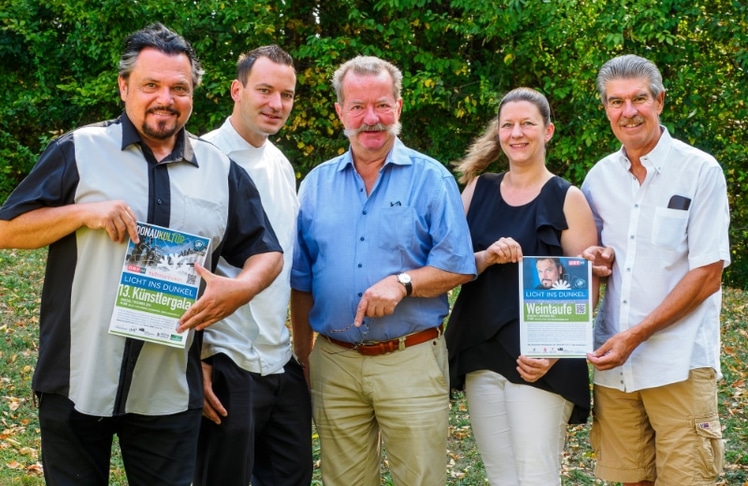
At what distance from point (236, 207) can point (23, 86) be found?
15.2 meters

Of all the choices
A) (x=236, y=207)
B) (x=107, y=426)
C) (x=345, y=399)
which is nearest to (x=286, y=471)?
(x=345, y=399)

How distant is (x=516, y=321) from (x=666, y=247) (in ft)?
2.49

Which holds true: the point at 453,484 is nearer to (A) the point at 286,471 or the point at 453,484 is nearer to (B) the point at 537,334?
(A) the point at 286,471

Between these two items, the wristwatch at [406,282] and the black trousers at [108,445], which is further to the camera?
A: the wristwatch at [406,282]

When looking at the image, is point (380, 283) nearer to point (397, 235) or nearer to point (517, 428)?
point (397, 235)

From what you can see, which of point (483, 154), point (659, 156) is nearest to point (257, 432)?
point (483, 154)

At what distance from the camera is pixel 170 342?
3172 mm

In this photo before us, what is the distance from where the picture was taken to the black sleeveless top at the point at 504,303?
3912 mm

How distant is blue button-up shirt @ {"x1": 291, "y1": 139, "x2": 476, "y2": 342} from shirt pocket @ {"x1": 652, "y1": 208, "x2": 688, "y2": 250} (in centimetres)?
86

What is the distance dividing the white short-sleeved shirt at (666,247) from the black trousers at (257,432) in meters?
1.55

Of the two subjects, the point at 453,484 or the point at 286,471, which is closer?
the point at 286,471

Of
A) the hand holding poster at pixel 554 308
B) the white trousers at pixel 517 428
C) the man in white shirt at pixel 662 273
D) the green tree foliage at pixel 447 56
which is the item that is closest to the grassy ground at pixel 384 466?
the white trousers at pixel 517 428

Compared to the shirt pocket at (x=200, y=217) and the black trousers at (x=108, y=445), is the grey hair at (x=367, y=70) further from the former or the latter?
the black trousers at (x=108, y=445)

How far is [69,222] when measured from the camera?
121 inches
